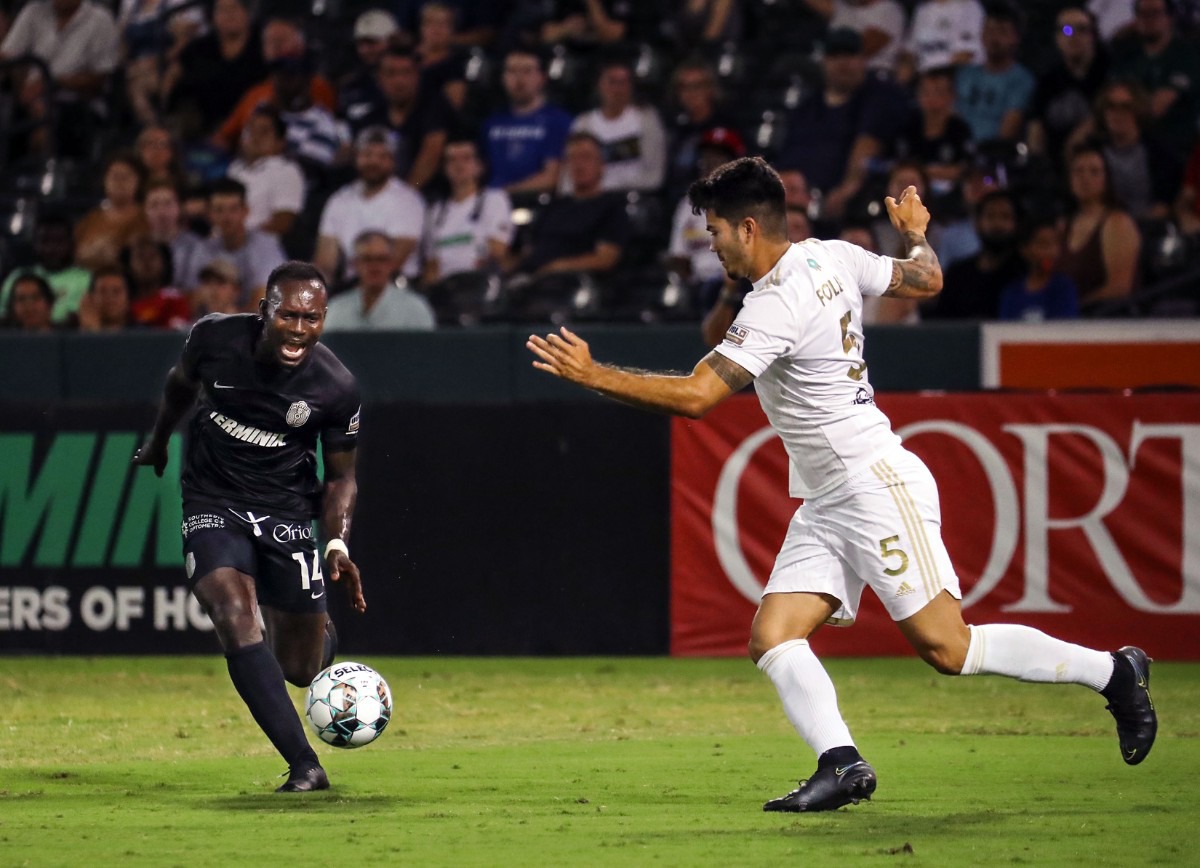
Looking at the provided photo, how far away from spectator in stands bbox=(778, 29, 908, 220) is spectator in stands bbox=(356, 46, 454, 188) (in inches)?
111

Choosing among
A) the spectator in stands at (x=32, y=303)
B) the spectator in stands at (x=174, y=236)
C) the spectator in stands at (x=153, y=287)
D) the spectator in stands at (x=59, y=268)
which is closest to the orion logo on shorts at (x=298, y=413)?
the spectator in stands at (x=153, y=287)

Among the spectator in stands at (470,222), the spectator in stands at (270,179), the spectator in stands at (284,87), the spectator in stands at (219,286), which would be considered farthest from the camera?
the spectator in stands at (284,87)

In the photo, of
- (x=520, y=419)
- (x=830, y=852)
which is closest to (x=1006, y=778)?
(x=830, y=852)

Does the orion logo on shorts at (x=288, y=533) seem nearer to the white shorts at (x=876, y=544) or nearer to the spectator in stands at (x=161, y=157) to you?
the white shorts at (x=876, y=544)

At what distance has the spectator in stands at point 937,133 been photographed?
14.1m

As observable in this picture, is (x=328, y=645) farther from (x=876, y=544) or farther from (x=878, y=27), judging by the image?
(x=878, y=27)

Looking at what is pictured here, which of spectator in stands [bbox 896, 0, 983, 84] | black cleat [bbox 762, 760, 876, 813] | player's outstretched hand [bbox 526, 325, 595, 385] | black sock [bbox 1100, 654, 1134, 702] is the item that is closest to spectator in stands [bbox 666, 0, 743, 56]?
spectator in stands [bbox 896, 0, 983, 84]

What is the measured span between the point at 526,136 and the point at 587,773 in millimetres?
8560

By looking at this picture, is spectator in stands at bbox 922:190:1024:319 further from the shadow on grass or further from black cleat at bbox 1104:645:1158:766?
the shadow on grass

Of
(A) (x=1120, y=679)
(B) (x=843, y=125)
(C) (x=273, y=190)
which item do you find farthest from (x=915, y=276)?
(C) (x=273, y=190)

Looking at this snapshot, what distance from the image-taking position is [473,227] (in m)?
14.6

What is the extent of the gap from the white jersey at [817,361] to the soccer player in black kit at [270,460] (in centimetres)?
176

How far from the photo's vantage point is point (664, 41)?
16.7 metres

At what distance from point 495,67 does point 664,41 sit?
4.97 feet
